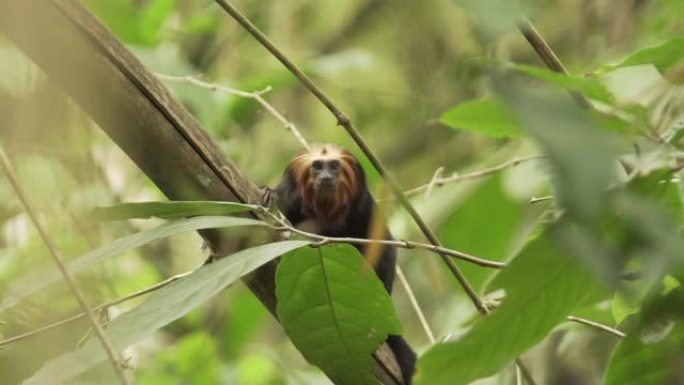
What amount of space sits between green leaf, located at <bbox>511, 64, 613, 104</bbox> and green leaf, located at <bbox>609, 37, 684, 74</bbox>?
144 millimetres

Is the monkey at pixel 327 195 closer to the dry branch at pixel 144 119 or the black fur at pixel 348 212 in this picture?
the black fur at pixel 348 212

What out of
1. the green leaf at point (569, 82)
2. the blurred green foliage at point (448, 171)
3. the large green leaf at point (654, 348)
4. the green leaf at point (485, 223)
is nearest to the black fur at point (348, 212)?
the blurred green foliage at point (448, 171)

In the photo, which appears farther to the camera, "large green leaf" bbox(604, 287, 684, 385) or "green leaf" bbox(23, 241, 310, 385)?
"green leaf" bbox(23, 241, 310, 385)

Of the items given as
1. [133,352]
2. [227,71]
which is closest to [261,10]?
[227,71]

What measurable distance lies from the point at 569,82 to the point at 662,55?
260 mm

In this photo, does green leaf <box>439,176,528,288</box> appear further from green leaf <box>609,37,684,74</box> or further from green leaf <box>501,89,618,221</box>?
green leaf <box>501,89,618,221</box>

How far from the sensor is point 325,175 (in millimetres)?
2998

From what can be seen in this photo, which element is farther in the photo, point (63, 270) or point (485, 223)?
point (485, 223)

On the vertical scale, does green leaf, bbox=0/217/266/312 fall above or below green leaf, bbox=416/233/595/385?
above

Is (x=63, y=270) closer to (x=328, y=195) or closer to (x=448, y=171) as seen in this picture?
(x=328, y=195)

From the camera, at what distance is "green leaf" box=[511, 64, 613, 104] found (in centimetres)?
80

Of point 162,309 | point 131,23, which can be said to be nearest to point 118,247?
point 162,309

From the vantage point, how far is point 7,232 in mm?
2824

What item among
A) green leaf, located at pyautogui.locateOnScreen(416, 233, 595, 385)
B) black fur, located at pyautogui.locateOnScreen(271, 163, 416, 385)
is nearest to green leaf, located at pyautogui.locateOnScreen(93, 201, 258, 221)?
green leaf, located at pyautogui.locateOnScreen(416, 233, 595, 385)
